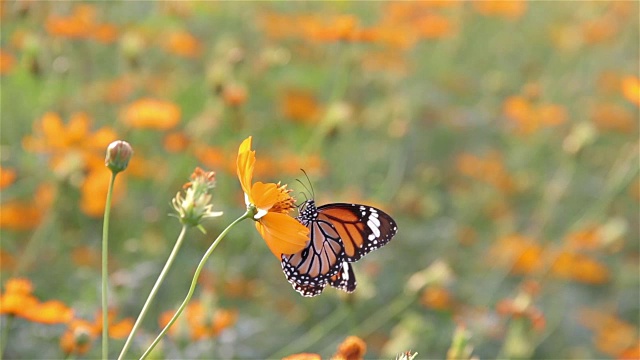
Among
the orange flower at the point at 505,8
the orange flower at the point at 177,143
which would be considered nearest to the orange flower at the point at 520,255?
the orange flower at the point at 177,143

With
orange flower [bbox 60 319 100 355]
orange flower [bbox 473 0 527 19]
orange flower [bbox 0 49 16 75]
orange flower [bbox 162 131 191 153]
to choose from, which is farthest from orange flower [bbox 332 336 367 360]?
orange flower [bbox 473 0 527 19]

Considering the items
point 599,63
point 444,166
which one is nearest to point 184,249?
point 444,166

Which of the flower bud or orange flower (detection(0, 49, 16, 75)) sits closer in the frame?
the flower bud

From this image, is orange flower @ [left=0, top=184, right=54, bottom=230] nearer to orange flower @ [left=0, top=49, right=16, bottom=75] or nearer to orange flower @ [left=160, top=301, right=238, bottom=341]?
orange flower @ [left=0, top=49, right=16, bottom=75]

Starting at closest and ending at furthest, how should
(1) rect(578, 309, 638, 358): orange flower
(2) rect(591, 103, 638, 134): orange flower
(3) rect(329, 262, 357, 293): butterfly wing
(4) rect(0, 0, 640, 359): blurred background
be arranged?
1. (3) rect(329, 262, 357, 293): butterfly wing
2. (4) rect(0, 0, 640, 359): blurred background
3. (1) rect(578, 309, 638, 358): orange flower
4. (2) rect(591, 103, 638, 134): orange flower

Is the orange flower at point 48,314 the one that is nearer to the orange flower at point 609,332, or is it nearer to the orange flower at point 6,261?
the orange flower at point 6,261

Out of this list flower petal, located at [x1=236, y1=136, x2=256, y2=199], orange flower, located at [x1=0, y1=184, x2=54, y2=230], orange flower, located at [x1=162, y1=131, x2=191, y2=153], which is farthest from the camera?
orange flower, located at [x1=162, y1=131, x2=191, y2=153]

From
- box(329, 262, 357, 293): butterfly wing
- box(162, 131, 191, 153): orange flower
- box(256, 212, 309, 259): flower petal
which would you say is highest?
box(162, 131, 191, 153): orange flower

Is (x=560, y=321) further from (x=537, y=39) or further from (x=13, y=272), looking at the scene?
(x=537, y=39)
